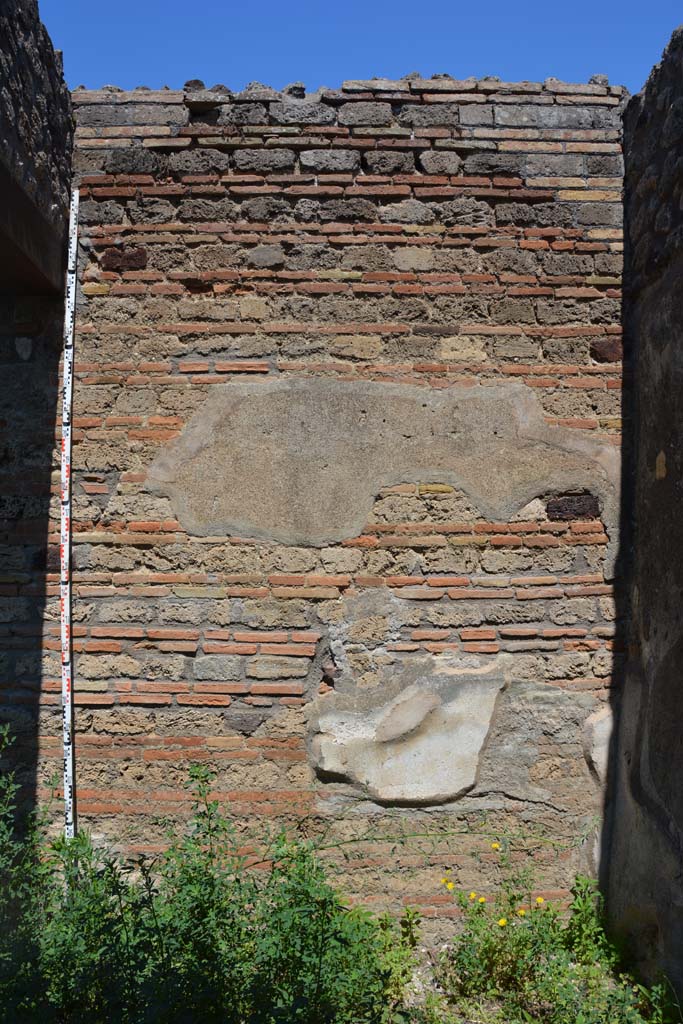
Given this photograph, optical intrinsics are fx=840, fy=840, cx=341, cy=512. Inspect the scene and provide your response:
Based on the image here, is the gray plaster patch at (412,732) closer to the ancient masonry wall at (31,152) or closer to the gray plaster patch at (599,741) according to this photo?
the gray plaster patch at (599,741)

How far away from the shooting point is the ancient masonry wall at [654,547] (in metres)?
3.33

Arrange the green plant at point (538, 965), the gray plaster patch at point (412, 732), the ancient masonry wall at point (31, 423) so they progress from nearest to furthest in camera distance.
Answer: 1. the green plant at point (538, 965)
2. the ancient masonry wall at point (31, 423)
3. the gray plaster patch at point (412, 732)

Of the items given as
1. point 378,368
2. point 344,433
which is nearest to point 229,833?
point 344,433

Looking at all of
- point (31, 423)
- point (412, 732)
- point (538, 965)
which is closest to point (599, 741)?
point (412, 732)

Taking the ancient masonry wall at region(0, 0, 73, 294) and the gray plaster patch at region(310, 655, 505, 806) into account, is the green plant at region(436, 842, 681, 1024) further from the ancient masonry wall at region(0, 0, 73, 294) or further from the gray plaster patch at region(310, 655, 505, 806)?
the ancient masonry wall at region(0, 0, 73, 294)

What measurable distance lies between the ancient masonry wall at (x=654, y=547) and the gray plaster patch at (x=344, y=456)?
0.36 metres

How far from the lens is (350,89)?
13.2 ft

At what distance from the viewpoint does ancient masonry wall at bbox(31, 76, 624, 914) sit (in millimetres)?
3867

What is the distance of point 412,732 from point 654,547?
1.36 metres

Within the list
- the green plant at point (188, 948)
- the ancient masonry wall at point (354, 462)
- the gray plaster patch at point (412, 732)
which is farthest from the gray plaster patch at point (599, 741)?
the green plant at point (188, 948)

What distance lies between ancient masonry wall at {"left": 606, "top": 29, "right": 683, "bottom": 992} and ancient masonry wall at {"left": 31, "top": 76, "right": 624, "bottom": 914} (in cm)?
15

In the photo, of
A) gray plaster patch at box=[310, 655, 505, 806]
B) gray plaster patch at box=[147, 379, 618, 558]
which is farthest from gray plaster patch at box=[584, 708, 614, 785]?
gray plaster patch at box=[147, 379, 618, 558]

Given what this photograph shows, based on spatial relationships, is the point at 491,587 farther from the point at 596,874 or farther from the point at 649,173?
the point at 649,173

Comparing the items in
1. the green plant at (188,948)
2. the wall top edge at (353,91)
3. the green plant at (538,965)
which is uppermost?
the wall top edge at (353,91)
